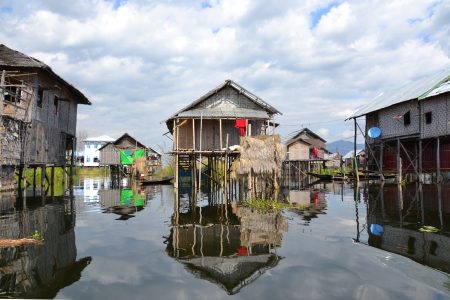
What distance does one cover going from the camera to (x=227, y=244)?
8.21 metres

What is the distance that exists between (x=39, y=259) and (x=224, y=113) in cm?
1652

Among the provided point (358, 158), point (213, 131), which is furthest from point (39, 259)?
point (358, 158)

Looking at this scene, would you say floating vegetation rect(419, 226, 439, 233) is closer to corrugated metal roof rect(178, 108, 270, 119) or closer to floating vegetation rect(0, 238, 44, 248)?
floating vegetation rect(0, 238, 44, 248)

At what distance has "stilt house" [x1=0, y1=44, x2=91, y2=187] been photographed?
1585cm

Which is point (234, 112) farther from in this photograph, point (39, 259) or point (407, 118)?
point (39, 259)

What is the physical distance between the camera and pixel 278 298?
16.6 feet

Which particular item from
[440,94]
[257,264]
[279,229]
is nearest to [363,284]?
[257,264]

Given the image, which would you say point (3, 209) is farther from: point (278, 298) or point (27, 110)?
point (278, 298)

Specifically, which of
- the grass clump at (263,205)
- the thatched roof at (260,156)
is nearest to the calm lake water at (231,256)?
the grass clump at (263,205)

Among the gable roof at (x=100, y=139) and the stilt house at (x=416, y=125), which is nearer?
the stilt house at (x=416, y=125)

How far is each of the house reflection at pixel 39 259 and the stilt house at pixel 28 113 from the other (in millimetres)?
5581

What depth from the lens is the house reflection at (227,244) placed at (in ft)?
20.4

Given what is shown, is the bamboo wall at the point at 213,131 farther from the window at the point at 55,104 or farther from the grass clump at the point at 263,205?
the grass clump at the point at 263,205

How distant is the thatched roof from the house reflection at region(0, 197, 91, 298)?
7086 mm
